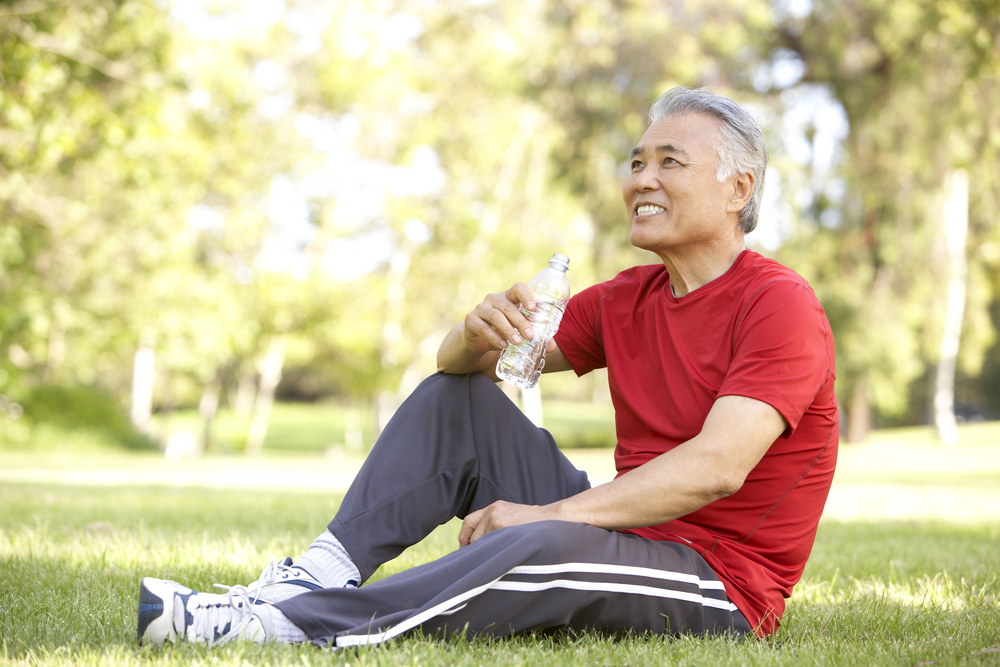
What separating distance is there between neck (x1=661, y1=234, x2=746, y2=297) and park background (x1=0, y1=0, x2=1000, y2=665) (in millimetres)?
1199

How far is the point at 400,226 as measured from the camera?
74.0 ft

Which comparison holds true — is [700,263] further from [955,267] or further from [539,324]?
[955,267]

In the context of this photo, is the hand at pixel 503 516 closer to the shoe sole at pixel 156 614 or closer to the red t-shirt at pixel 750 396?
the red t-shirt at pixel 750 396

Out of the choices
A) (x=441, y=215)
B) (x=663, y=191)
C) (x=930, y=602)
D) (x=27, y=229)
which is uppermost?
(x=441, y=215)

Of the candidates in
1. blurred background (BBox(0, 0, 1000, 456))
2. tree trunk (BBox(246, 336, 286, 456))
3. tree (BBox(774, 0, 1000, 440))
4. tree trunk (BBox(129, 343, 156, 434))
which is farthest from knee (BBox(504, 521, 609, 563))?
tree trunk (BBox(246, 336, 286, 456))

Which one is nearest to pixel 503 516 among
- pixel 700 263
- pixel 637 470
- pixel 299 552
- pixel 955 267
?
pixel 637 470

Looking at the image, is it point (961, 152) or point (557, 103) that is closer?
point (961, 152)

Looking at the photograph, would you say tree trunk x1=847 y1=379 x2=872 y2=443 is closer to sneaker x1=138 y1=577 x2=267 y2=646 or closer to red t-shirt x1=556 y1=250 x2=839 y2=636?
red t-shirt x1=556 y1=250 x2=839 y2=636

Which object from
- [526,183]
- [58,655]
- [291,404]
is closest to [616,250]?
[526,183]

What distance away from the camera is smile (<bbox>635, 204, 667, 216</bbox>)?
9.33 feet

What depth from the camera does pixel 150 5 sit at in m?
8.98

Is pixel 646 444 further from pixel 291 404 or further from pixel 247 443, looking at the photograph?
pixel 291 404

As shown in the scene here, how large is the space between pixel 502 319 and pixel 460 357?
293 mm

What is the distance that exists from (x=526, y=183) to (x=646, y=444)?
76.9 ft
